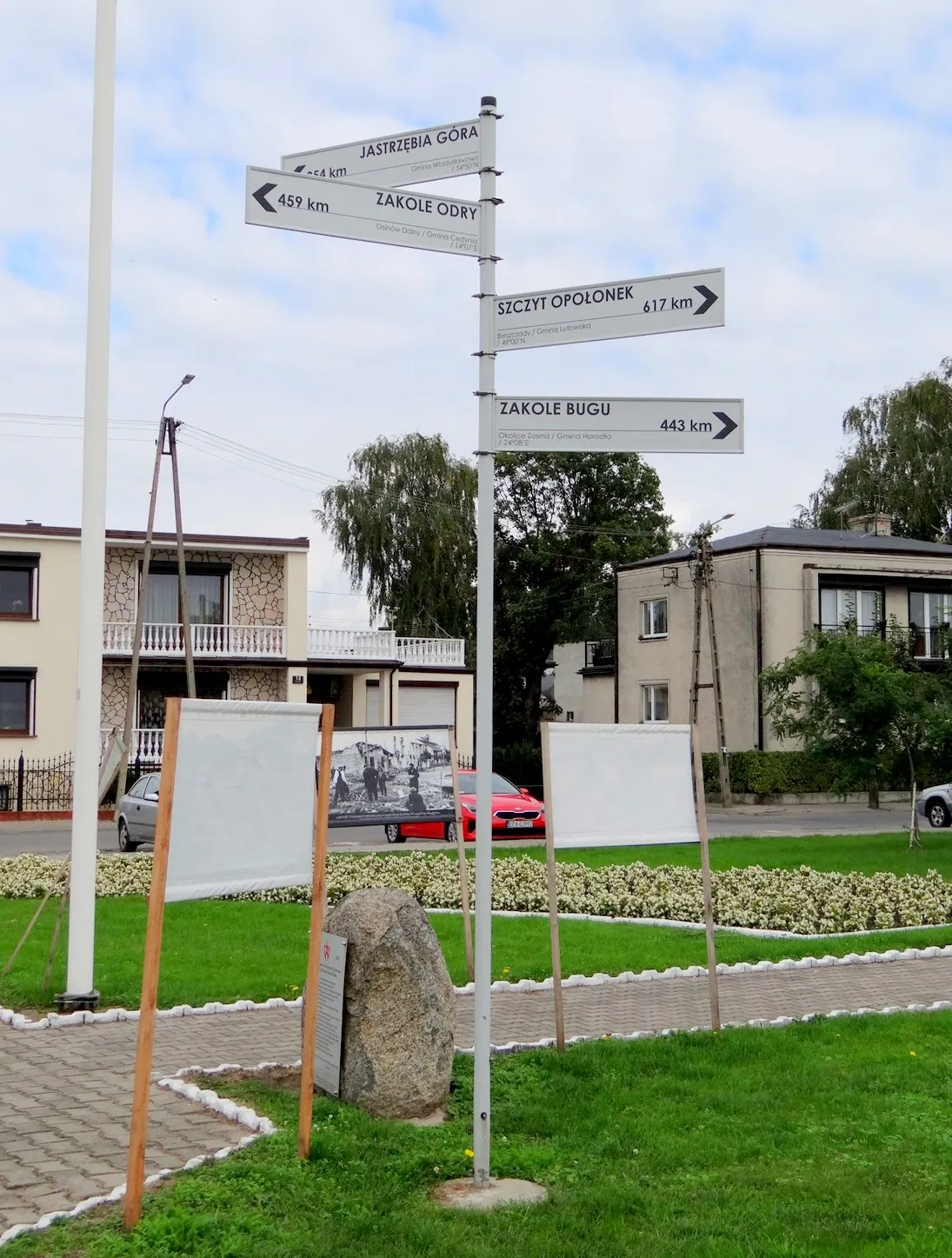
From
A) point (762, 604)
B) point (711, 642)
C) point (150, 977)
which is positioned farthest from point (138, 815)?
point (762, 604)

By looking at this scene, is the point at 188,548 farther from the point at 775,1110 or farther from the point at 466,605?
the point at 775,1110

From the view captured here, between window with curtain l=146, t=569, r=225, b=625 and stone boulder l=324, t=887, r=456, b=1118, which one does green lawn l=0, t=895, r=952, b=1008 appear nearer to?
stone boulder l=324, t=887, r=456, b=1118

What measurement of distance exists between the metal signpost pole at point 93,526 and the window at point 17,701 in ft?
107

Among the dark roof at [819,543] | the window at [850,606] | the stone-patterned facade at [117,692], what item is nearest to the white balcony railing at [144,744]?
the stone-patterned facade at [117,692]

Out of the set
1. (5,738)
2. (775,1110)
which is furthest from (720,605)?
(775,1110)

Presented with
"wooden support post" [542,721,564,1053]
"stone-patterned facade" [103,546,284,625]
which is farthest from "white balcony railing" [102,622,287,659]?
"wooden support post" [542,721,564,1053]

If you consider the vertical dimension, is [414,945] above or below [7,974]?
above

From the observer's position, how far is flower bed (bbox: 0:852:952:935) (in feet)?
47.5

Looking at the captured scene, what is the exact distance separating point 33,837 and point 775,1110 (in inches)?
1009

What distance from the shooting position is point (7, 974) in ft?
35.8

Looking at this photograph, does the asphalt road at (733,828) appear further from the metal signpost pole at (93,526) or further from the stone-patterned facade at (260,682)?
the metal signpost pole at (93,526)

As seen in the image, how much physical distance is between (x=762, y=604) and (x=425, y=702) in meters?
11.4

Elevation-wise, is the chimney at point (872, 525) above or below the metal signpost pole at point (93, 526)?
above

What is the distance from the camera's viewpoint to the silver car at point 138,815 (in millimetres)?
24656
